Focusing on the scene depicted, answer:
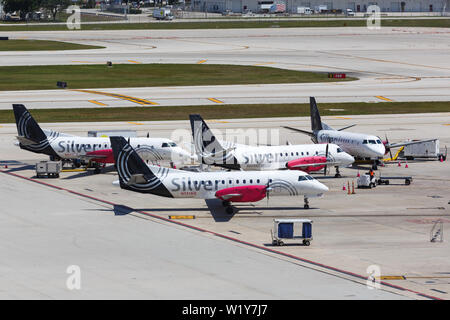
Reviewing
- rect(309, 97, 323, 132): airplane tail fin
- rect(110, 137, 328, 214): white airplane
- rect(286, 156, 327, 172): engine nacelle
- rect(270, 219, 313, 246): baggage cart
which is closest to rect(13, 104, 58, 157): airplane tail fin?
rect(110, 137, 328, 214): white airplane

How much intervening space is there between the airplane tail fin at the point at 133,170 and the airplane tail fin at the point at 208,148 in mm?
11845

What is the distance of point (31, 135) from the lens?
3147 inches

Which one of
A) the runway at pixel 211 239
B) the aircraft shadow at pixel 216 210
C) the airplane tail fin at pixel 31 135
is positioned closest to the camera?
the runway at pixel 211 239

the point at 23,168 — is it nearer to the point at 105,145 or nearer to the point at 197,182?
the point at 105,145

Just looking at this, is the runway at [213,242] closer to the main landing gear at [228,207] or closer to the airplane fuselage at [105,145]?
the main landing gear at [228,207]

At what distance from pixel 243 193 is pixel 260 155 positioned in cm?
1368

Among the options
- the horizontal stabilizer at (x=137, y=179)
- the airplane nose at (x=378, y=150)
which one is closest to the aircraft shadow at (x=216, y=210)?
the horizontal stabilizer at (x=137, y=179)

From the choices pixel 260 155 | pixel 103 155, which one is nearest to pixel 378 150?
pixel 260 155

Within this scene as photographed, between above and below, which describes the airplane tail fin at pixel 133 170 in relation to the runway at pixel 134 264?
above

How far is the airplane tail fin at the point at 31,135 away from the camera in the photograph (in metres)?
79.7

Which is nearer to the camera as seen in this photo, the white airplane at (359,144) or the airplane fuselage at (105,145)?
the airplane fuselage at (105,145)

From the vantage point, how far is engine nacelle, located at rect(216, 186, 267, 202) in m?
60.2

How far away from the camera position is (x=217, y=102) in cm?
12512

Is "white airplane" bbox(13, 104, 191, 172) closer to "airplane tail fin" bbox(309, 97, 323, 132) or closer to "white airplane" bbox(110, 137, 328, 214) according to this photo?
"airplane tail fin" bbox(309, 97, 323, 132)
